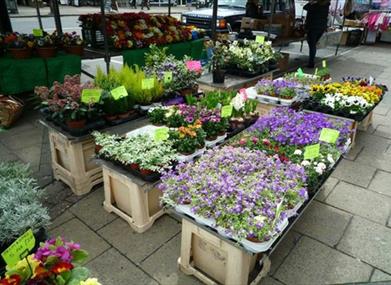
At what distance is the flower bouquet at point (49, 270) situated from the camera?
4.13 feet

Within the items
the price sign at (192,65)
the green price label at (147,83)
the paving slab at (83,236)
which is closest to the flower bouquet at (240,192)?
the paving slab at (83,236)

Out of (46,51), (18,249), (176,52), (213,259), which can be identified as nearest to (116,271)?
(213,259)

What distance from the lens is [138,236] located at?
2.50 m

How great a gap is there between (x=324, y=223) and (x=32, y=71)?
161 inches

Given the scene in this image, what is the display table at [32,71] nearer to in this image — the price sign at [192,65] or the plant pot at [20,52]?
the plant pot at [20,52]

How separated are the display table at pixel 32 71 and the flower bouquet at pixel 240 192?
3.20 metres

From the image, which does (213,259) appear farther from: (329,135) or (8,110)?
(8,110)

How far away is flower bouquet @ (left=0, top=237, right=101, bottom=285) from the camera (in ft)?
4.13

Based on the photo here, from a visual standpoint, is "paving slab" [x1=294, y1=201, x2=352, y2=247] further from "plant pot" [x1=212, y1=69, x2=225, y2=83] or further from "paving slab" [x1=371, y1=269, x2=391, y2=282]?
"plant pot" [x1=212, y1=69, x2=225, y2=83]

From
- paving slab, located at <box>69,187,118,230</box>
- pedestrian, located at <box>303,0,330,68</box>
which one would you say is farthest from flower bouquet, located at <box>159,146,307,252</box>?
pedestrian, located at <box>303,0,330,68</box>

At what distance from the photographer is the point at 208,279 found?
2021 mm

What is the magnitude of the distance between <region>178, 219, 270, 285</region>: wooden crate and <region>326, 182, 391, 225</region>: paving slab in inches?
48.6

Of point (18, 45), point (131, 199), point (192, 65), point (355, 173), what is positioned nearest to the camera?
point (131, 199)

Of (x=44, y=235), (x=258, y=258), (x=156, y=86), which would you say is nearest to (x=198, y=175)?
(x=258, y=258)
